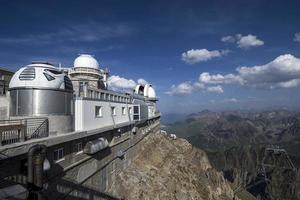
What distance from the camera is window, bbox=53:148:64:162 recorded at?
1223cm

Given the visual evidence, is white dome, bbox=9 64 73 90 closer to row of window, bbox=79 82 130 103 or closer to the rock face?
row of window, bbox=79 82 130 103

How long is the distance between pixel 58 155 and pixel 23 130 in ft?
8.06

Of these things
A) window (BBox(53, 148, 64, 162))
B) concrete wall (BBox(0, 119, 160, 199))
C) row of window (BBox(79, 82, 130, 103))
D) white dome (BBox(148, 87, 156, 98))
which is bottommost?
concrete wall (BBox(0, 119, 160, 199))

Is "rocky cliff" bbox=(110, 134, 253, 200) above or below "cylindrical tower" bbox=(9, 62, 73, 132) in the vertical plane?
below

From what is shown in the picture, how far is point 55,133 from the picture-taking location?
1358 cm

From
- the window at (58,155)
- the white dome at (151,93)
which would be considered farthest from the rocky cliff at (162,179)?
the white dome at (151,93)

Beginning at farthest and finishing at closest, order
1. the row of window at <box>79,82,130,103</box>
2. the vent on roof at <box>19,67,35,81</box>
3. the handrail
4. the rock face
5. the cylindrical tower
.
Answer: the rock face → the row of window at <box>79,82,130,103</box> → the vent on roof at <box>19,67,35,81</box> → the cylindrical tower → the handrail

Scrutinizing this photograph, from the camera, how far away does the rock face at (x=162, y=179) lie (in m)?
22.9

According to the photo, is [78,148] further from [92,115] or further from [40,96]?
[40,96]

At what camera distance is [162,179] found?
2719 centimetres

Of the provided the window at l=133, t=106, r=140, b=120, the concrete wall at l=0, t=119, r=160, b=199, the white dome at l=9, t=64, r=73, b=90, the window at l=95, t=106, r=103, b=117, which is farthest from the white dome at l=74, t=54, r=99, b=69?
the white dome at l=9, t=64, r=73, b=90

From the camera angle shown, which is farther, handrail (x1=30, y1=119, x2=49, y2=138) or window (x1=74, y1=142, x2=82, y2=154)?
window (x1=74, y1=142, x2=82, y2=154)

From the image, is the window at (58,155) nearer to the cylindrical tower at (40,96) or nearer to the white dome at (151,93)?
the cylindrical tower at (40,96)

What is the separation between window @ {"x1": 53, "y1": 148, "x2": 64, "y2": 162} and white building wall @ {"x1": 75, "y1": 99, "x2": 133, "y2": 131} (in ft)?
10.6
